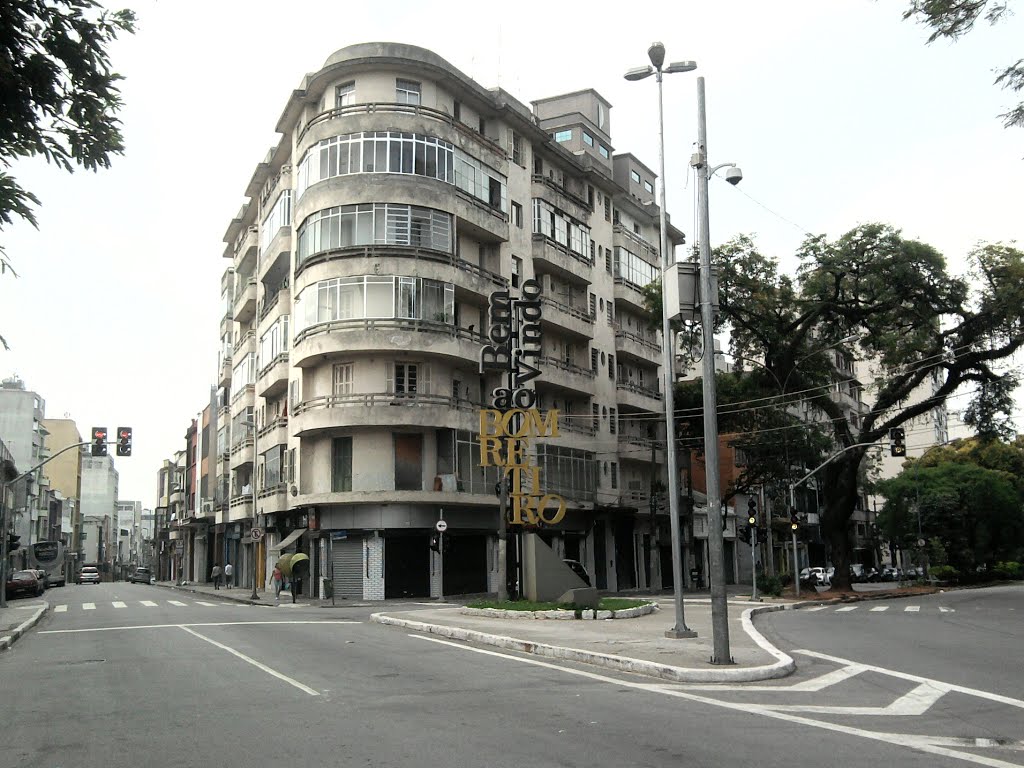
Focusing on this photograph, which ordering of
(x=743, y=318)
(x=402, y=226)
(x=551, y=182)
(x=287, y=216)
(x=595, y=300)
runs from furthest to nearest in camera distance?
(x=595, y=300) → (x=551, y=182) → (x=287, y=216) → (x=743, y=318) → (x=402, y=226)

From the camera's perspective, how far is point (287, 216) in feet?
143

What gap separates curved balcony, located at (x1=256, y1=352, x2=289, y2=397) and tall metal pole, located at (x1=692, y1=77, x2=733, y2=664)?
104 feet

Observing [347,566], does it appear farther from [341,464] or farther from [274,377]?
[274,377]

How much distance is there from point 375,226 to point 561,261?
12.6 metres

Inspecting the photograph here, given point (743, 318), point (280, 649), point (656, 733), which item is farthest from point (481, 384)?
point (656, 733)

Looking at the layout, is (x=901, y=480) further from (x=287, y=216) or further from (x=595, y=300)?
(x=287, y=216)

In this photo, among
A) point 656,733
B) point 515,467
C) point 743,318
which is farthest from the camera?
point 743,318

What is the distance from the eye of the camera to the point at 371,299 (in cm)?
3625

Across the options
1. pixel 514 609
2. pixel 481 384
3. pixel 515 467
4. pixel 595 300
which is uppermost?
pixel 595 300

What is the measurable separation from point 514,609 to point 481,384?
18528 mm

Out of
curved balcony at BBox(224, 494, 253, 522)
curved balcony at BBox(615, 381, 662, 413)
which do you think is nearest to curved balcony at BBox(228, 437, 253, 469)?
curved balcony at BBox(224, 494, 253, 522)

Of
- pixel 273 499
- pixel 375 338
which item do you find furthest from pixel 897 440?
pixel 273 499

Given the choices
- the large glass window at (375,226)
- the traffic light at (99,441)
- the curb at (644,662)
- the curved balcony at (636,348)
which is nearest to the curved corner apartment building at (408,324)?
the large glass window at (375,226)

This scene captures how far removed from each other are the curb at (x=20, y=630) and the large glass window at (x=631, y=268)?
3522 centimetres
